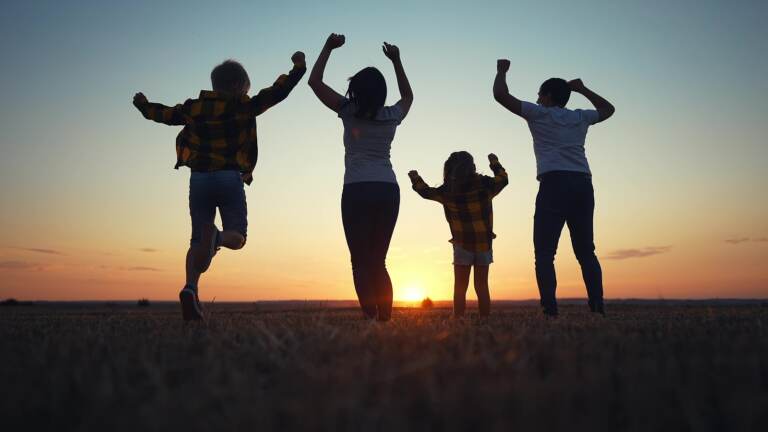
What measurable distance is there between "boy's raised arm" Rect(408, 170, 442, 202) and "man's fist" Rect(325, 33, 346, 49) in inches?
101

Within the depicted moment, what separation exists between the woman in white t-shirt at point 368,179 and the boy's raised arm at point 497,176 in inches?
100

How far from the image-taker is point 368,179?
6.16 meters

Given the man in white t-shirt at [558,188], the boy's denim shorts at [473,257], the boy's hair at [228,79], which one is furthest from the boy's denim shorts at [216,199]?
the boy's denim shorts at [473,257]

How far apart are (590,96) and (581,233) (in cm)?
174

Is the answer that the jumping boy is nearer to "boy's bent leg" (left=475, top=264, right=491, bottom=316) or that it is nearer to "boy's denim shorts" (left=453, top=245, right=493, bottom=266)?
"boy's denim shorts" (left=453, top=245, right=493, bottom=266)

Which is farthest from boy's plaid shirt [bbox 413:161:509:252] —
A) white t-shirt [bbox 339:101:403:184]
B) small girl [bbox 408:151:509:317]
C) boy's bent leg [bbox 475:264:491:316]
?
white t-shirt [bbox 339:101:403:184]

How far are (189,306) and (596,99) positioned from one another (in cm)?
516

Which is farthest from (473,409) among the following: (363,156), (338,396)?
(363,156)

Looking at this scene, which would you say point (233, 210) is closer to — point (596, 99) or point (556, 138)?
point (556, 138)

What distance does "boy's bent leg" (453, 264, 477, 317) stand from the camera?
8.38 meters

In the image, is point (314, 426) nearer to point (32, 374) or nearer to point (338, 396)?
point (338, 396)

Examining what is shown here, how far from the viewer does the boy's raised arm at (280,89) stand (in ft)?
20.2

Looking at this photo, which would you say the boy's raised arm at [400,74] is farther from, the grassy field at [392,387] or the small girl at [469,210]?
the grassy field at [392,387]

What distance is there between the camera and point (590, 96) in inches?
299
